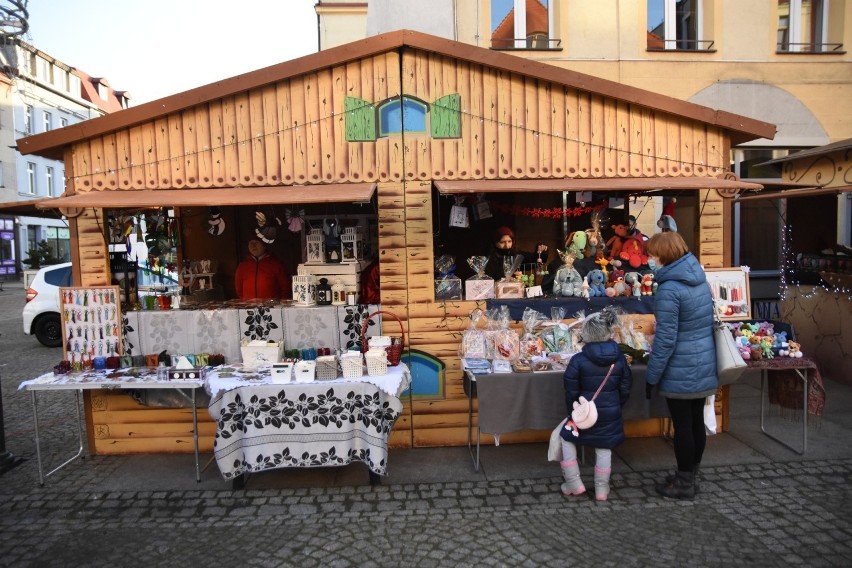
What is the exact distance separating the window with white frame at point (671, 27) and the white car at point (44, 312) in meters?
12.6

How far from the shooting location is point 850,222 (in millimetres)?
11312

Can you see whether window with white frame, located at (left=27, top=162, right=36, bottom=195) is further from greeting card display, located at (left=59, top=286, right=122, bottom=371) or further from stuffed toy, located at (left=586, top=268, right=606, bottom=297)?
stuffed toy, located at (left=586, top=268, right=606, bottom=297)

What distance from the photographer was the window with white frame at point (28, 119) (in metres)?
31.4

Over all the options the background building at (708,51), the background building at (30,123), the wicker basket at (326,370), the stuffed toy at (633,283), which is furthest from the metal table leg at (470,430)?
the background building at (30,123)

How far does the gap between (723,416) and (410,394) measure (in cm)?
328

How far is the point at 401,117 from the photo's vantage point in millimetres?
5801

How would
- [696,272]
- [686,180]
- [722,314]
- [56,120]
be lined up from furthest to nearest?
[56,120]
[722,314]
[686,180]
[696,272]

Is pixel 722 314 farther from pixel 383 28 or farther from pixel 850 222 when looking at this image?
pixel 383 28

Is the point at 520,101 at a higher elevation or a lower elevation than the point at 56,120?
lower

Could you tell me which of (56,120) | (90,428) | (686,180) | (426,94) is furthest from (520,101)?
(56,120)

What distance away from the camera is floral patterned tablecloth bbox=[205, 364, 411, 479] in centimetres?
488

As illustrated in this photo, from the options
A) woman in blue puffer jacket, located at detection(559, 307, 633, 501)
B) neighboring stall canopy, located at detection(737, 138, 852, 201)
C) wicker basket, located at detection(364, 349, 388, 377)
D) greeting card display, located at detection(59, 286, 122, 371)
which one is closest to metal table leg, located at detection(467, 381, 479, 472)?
wicker basket, located at detection(364, 349, 388, 377)

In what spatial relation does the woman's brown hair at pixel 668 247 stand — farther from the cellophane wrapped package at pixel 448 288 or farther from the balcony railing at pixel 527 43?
the balcony railing at pixel 527 43

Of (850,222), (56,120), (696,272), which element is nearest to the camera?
Answer: (696,272)
